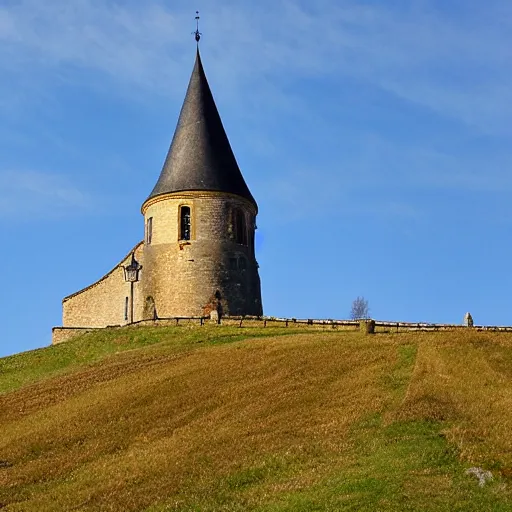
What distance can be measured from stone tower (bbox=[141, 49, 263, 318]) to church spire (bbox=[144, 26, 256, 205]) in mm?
53

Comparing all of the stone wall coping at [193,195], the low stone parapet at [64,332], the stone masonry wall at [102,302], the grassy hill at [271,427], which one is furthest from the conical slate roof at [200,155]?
the grassy hill at [271,427]

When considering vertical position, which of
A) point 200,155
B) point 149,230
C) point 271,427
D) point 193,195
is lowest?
point 271,427

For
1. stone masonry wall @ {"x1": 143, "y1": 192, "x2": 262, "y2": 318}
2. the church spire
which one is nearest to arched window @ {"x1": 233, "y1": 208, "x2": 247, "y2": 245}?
stone masonry wall @ {"x1": 143, "y1": 192, "x2": 262, "y2": 318}

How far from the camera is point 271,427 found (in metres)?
21.8

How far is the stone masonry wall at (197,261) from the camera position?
45375mm

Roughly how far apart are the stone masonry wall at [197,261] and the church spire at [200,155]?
1.93 feet

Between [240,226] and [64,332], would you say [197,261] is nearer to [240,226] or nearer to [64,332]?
[240,226]

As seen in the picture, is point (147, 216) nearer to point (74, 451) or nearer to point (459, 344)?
point (459, 344)

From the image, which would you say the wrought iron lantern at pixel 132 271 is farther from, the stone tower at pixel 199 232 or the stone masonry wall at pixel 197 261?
the stone masonry wall at pixel 197 261

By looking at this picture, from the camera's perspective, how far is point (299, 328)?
39.8m

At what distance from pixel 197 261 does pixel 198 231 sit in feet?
5.28

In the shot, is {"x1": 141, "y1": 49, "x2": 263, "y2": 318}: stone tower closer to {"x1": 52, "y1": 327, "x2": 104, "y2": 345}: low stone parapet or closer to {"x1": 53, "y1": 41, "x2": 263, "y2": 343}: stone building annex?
{"x1": 53, "y1": 41, "x2": 263, "y2": 343}: stone building annex

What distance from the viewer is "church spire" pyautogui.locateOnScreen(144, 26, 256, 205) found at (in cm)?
4647

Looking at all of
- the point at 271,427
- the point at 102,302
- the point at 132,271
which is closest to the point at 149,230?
the point at 132,271
